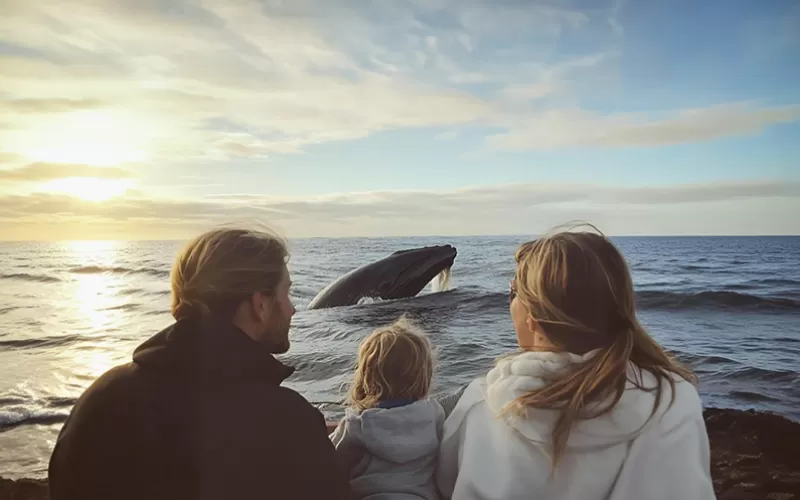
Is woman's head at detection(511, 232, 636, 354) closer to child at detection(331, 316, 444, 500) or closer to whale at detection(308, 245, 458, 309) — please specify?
child at detection(331, 316, 444, 500)

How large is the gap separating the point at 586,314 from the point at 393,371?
1.17 metres

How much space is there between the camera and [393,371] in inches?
139

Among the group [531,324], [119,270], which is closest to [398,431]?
[531,324]

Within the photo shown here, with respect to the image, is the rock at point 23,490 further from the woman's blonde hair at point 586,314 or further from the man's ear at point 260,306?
the woman's blonde hair at point 586,314

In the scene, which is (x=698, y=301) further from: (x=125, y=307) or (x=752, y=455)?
(x=125, y=307)

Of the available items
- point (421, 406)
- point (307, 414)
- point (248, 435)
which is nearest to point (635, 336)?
point (421, 406)

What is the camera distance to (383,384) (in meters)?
3.55

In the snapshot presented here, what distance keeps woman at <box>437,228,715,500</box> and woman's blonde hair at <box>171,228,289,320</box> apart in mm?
1076

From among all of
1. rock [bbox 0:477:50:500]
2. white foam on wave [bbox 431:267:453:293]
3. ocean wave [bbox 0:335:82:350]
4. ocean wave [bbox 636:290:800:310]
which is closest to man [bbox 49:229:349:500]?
rock [bbox 0:477:50:500]

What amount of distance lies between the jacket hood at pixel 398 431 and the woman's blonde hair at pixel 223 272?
952 millimetres

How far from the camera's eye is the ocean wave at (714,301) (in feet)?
67.2

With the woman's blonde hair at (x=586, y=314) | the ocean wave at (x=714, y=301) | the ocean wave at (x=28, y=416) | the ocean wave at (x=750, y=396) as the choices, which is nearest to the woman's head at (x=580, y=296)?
the woman's blonde hair at (x=586, y=314)

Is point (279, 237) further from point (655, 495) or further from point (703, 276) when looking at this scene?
point (703, 276)

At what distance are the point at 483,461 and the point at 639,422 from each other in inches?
26.6
